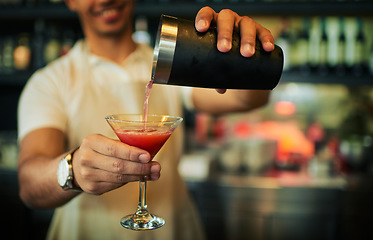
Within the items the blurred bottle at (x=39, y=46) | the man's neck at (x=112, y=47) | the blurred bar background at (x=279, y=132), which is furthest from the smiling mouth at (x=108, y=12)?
the blurred bottle at (x=39, y=46)

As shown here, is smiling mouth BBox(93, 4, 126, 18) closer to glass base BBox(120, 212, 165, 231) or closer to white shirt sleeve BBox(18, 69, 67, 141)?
white shirt sleeve BBox(18, 69, 67, 141)

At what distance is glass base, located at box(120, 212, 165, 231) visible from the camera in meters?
1.00

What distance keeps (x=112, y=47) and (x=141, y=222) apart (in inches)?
39.8

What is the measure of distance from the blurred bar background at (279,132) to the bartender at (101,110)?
0.90 m

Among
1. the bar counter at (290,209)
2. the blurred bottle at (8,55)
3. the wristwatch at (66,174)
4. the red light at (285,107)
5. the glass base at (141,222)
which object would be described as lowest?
the bar counter at (290,209)

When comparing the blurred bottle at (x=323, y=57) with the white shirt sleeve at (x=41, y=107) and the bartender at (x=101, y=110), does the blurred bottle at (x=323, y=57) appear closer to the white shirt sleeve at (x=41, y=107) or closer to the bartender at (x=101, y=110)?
the bartender at (x=101, y=110)

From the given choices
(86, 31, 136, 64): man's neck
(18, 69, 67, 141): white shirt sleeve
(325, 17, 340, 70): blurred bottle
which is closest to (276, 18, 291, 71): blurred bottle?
(325, 17, 340, 70): blurred bottle

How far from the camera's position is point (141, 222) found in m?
1.03

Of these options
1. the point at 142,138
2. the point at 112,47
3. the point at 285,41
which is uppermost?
the point at 285,41

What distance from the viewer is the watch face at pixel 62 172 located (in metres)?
1.06

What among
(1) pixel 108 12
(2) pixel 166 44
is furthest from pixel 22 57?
(2) pixel 166 44

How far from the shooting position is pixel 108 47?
5.85ft

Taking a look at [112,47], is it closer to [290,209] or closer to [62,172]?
[62,172]

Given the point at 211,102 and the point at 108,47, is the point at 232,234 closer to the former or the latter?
the point at 211,102
